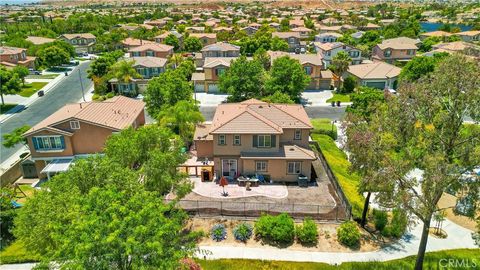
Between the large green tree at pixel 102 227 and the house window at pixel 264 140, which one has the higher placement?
the large green tree at pixel 102 227

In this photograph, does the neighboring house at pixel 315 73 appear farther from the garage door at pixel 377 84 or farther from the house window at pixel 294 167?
the house window at pixel 294 167

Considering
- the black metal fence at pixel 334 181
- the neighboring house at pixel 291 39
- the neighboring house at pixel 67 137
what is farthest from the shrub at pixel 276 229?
the neighboring house at pixel 291 39

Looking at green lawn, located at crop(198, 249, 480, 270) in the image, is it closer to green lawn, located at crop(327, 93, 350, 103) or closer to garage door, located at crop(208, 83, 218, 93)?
green lawn, located at crop(327, 93, 350, 103)

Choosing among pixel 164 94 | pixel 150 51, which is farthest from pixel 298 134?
pixel 150 51

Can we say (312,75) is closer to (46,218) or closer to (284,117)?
(284,117)

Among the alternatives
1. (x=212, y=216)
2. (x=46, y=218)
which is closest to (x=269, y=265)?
(x=212, y=216)

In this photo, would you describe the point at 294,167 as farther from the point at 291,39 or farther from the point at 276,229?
the point at 291,39
